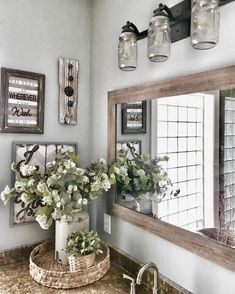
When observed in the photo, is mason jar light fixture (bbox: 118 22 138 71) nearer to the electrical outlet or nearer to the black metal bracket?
the black metal bracket

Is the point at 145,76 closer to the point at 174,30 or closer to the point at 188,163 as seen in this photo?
the point at 174,30

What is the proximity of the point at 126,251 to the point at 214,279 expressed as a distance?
56 centimetres

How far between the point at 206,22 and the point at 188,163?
55 centimetres

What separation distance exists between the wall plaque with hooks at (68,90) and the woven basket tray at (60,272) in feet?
2.59

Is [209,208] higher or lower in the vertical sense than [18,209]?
higher

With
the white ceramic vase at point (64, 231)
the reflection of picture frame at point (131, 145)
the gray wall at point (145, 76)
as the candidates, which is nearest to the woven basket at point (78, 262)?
the white ceramic vase at point (64, 231)

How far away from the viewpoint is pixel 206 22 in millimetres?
919

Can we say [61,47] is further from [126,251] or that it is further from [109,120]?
[126,251]

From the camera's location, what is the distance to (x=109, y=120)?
157 centimetres

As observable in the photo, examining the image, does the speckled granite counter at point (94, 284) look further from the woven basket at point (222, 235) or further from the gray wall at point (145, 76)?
the woven basket at point (222, 235)

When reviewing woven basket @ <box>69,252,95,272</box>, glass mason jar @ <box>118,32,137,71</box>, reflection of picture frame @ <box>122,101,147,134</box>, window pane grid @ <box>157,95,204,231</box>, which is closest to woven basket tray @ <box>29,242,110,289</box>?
woven basket @ <box>69,252,95,272</box>

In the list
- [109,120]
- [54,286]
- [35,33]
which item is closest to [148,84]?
[109,120]

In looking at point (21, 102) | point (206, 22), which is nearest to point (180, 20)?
point (206, 22)

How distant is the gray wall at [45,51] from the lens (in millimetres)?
1479
